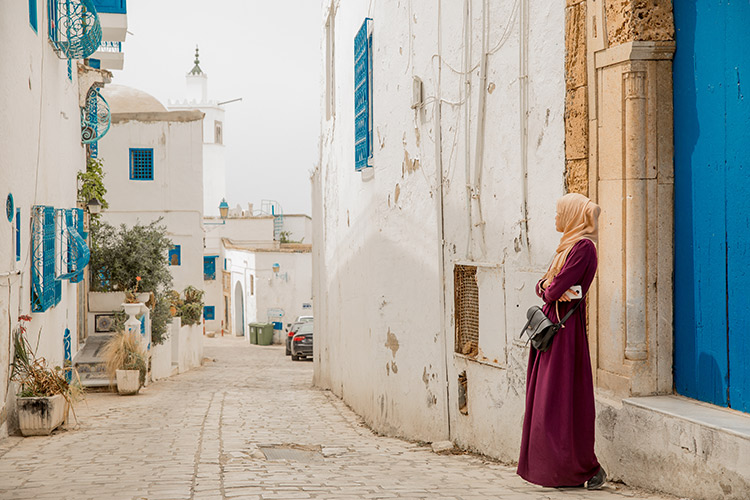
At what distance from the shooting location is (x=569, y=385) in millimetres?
4379

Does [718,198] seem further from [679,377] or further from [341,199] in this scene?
[341,199]

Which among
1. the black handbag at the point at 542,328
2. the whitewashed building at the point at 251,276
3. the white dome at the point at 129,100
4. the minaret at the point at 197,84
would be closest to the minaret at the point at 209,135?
the minaret at the point at 197,84

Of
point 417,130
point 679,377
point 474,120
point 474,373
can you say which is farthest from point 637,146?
point 417,130

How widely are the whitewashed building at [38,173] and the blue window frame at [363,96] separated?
11.6 ft

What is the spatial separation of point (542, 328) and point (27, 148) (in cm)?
677

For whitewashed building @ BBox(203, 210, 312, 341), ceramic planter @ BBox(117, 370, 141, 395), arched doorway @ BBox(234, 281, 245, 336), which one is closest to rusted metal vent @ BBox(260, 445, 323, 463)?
ceramic planter @ BBox(117, 370, 141, 395)

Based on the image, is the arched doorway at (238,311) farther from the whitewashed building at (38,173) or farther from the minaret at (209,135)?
the whitewashed building at (38,173)

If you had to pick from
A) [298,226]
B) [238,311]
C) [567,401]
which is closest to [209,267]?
[238,311]

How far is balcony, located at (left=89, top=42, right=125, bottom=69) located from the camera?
17.8 meters

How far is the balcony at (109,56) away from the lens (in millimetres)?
17812

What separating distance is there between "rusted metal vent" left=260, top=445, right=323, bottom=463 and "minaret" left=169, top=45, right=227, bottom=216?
58041 mm

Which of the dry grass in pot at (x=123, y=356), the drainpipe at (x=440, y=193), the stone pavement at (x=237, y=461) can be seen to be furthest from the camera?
the dry grass in pot at (x=123, y=356)

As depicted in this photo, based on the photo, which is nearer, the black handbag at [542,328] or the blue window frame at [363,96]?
the black handbag at [542,328]

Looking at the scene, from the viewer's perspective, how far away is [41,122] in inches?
392
